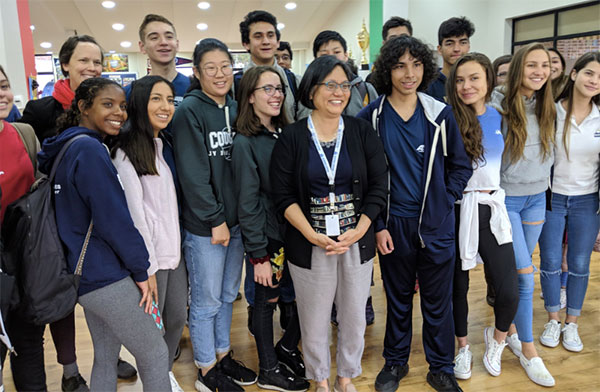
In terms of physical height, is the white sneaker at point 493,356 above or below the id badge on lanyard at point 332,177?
below

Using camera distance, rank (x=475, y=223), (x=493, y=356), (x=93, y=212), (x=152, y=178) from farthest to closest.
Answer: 1. (x=493, y=356)
2. (x=475, y=223)
3. (x=152, y=178)
4. (x=93, y=212)

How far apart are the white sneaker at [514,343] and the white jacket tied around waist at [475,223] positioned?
754mm

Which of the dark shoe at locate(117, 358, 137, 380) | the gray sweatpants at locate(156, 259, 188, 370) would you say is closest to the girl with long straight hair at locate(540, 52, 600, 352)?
the gray sweatpants at locate(156, 259, 188, 370)

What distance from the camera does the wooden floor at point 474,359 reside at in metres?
2.25

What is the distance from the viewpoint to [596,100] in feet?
8.22

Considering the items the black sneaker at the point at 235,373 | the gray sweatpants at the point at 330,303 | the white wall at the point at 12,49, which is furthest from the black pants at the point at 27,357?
the white wall at the point at 12,49

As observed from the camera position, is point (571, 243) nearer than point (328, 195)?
No

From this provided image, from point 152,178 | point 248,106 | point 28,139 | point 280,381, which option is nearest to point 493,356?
point 280,381

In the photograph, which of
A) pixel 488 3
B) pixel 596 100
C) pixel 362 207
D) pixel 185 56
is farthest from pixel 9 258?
pixel 185 56

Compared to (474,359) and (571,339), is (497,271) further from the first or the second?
(571,339)

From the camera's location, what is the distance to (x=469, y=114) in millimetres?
2127

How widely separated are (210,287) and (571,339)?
86.6 inches

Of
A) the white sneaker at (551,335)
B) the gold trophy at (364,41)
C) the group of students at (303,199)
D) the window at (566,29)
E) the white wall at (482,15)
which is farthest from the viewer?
the gold trophy at (364,41)

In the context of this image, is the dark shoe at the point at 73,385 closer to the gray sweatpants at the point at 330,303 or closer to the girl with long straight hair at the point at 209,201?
the girl with long straight hair at the point at 209,201
